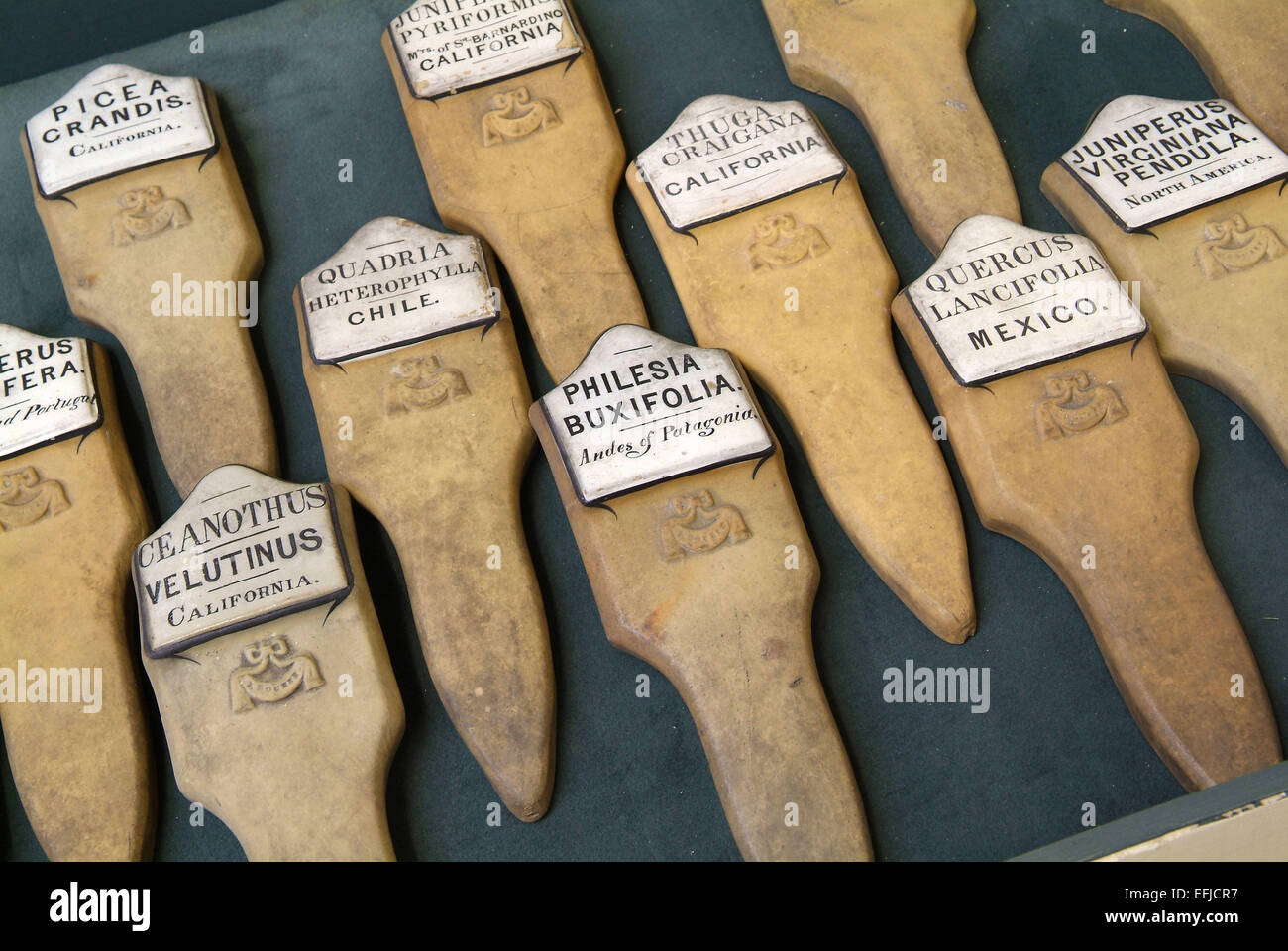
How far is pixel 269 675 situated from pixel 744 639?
530 millimetres

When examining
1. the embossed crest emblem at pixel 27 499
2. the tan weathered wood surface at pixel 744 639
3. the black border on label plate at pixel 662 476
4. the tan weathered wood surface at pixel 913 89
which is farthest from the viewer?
the tan weathered wood surface at pixel 913 89

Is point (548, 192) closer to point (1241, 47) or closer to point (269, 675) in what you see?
point (269, 675)

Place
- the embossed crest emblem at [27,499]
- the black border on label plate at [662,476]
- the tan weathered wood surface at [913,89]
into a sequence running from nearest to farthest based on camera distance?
the black border on label plate at [662,476]
the embossed crest emblem at [27,499]
the tan weathered wood surface at [913,89]

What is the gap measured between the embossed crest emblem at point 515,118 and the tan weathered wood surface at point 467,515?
0.98ft

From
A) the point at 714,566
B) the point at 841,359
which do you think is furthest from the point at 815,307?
the point at 714,566

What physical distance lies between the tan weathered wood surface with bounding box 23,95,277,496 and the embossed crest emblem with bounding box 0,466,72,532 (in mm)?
133

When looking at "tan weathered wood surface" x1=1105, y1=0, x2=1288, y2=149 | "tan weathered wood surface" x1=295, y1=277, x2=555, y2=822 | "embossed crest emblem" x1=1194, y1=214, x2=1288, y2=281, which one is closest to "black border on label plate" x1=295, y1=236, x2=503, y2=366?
"tan weathered wood surface" x1=295, y1=277, x2=555, y2=822

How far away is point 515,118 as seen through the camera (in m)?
1.66

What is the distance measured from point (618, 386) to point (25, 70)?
1.16 m

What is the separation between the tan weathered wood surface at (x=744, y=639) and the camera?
1.25 metres

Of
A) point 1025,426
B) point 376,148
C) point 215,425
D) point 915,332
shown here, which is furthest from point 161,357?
point 1025,426
